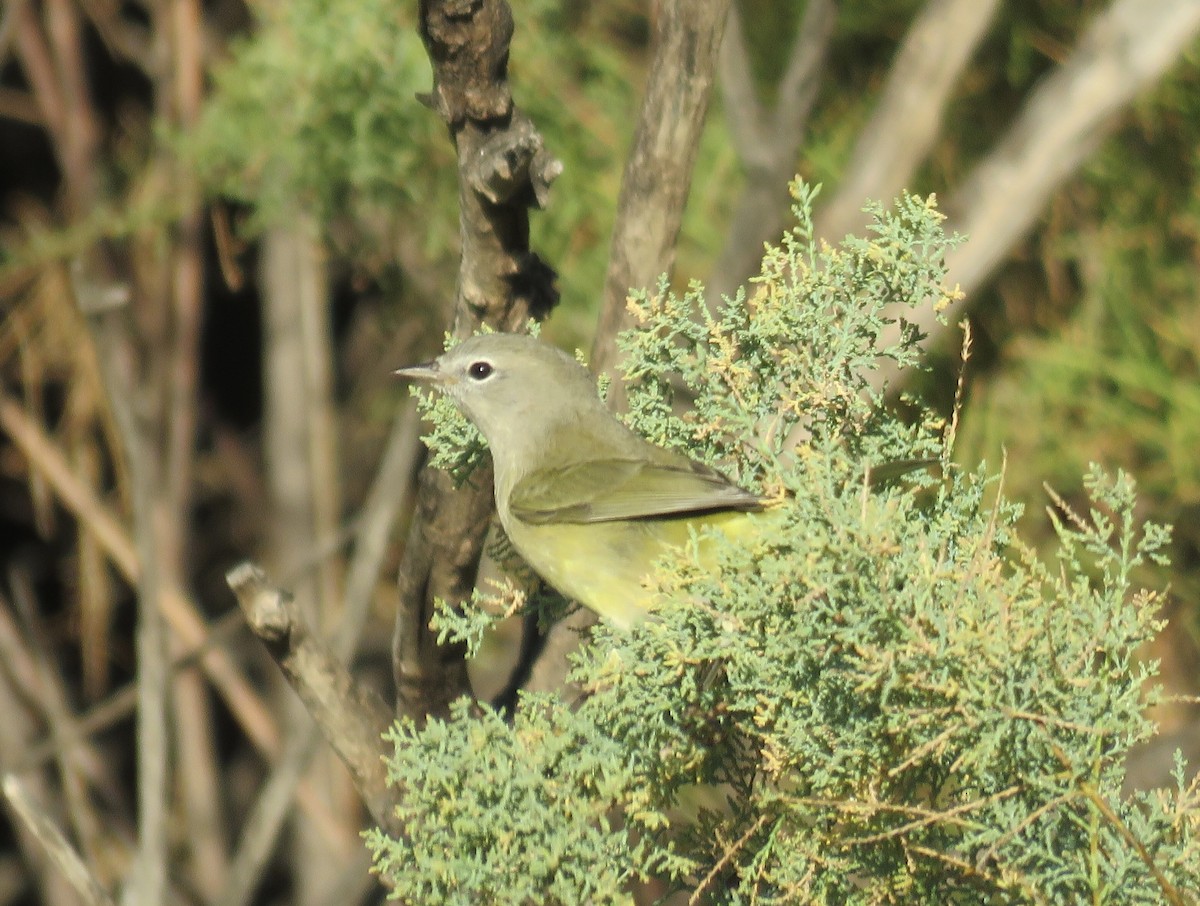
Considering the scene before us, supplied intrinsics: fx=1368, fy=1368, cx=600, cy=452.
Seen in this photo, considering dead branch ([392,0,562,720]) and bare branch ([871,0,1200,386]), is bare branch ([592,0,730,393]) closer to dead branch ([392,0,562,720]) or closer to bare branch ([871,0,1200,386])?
dead branch ([392,0,562,720])

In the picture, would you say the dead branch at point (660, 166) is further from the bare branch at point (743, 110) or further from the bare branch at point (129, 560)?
the bare branch at point (129, 560)

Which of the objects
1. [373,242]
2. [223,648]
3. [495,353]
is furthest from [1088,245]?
[223,648]

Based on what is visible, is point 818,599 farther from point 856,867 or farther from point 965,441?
point 965,441

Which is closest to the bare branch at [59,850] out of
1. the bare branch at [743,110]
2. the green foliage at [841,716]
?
the green foliage at [841,716]

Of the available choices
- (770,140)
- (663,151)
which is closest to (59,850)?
(663,151)

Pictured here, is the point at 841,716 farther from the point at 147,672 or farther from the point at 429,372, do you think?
the point at 147,672

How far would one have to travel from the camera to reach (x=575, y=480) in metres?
2.44

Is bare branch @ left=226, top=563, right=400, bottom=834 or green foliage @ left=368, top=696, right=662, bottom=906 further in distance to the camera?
bare branch @ left=226, top=563, right=400, bottom=834

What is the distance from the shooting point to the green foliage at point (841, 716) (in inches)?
59.5

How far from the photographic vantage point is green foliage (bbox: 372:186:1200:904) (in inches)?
59.5

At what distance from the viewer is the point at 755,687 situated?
1605 mm

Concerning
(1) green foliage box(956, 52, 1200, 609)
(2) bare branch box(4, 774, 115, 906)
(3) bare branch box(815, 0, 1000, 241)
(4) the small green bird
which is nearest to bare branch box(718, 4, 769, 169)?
(3) bare branch box(815, 0, 1000, 241)

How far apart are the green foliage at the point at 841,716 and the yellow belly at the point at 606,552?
225mm

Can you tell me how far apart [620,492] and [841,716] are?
2.68ft
